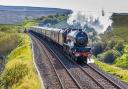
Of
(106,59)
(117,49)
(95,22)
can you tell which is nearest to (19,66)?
(106,59)

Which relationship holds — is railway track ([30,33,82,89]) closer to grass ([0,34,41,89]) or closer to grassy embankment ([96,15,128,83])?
grass ([0,34,41,89])

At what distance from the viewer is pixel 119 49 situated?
6241cm

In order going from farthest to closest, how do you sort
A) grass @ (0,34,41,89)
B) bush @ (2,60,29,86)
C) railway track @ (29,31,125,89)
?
bush @ (2,60,29,86)
railway track @ (29,31,125,89)
grass @ (0,34,41,89)

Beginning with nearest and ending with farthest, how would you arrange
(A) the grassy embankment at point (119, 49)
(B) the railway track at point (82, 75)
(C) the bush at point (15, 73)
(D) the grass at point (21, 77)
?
(D) the grass at point (21, 77) → (B) the railway track at point (82, 75) → (C) the bush at point (15, 73) → (A) the grassy embankment at point (119, 49)

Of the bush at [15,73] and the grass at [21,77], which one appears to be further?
the bush at [15,73]

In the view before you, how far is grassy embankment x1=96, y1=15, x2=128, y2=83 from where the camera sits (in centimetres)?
3462

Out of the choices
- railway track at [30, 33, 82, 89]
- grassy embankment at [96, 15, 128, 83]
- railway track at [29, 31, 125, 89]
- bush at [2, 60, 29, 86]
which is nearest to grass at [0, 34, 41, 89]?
bush at [2, 60, 29, 86]

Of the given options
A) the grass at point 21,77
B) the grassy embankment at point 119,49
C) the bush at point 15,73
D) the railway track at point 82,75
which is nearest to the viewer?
the grass at point 21,77

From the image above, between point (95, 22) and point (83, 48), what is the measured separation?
29.6 meters

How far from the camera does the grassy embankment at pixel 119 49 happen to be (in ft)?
114

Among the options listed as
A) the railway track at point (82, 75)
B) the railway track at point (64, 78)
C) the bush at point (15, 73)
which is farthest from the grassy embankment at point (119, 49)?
the bush at point (15, 73)

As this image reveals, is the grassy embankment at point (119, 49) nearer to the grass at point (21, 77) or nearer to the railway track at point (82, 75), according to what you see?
the railway track at point (82, 75)

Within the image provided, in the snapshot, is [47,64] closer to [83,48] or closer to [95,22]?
[83,48]

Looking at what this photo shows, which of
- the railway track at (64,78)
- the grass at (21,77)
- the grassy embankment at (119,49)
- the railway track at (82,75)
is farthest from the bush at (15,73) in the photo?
the grassy embankment at (119,49)
